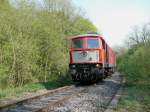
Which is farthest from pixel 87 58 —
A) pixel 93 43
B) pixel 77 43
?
pixel 77 43

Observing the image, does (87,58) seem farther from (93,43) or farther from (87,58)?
(93,43)

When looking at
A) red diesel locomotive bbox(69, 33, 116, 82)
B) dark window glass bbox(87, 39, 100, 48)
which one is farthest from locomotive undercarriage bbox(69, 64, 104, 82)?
dark window glass bbox(87, 39, 100, 48)

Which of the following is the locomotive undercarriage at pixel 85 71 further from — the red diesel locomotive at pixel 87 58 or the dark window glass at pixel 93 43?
the dark window glass at pixel 93 43

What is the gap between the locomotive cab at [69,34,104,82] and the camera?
21406 millimetres

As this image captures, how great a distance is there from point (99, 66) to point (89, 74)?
892mm

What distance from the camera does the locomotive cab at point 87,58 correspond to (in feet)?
70.2

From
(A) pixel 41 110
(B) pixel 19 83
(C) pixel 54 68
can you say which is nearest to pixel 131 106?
(A) pixel 41 110

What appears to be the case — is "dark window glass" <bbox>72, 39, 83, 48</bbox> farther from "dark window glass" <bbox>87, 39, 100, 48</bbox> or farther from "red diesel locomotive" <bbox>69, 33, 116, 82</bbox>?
"dark window glass" <bbox>87, 39, 100, 48</bbox>

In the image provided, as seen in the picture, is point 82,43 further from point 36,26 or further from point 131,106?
point 131,106

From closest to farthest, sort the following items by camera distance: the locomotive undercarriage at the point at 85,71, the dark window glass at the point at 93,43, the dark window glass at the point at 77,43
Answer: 1. the locomotive undercarriage at the point at 85,71
2. the dark window glass at the point at 93,43
3. the dark window glass at the point at 77,43

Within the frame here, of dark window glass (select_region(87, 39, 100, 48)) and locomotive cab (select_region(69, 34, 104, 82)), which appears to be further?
dark window glass (select_region(87, 39, 100, 48))

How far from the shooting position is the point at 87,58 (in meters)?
21.5

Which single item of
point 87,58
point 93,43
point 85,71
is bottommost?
point 85,71

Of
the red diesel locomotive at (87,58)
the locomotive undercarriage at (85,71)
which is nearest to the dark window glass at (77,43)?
the red diesel locomotive at (87,58)
